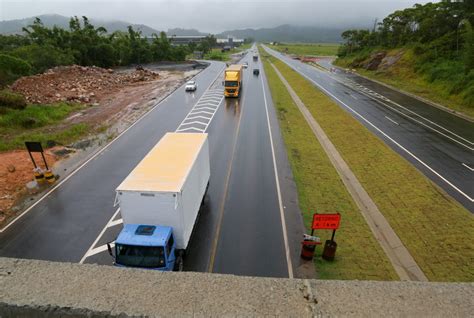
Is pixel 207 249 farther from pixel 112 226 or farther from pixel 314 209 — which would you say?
pixel 314 209

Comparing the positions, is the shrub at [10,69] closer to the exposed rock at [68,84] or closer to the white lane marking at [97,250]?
the exposed rock at [68,84]

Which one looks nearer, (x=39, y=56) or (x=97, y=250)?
(x=97, y=250)

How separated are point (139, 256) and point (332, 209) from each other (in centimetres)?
1145

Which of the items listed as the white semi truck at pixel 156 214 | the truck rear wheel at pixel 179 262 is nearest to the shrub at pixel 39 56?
the white semi truck at pixel 156 214

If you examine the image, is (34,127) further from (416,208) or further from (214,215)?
(416,208)

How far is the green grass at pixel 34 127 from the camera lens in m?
26.3

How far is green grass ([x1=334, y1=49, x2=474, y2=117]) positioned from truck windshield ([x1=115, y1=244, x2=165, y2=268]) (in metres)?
43.6

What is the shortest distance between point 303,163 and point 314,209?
6.58 m

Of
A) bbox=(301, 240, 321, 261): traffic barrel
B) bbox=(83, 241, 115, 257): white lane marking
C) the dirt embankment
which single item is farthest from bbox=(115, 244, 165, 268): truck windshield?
the dirt embankment

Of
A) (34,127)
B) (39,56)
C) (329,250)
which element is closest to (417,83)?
(329,250)

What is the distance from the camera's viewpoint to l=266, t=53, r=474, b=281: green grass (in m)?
13.2

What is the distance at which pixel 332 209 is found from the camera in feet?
55.1

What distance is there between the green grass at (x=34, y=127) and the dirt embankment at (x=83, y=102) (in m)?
0.88

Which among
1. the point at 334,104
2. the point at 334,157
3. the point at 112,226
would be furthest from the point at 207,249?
the point at 334,104
